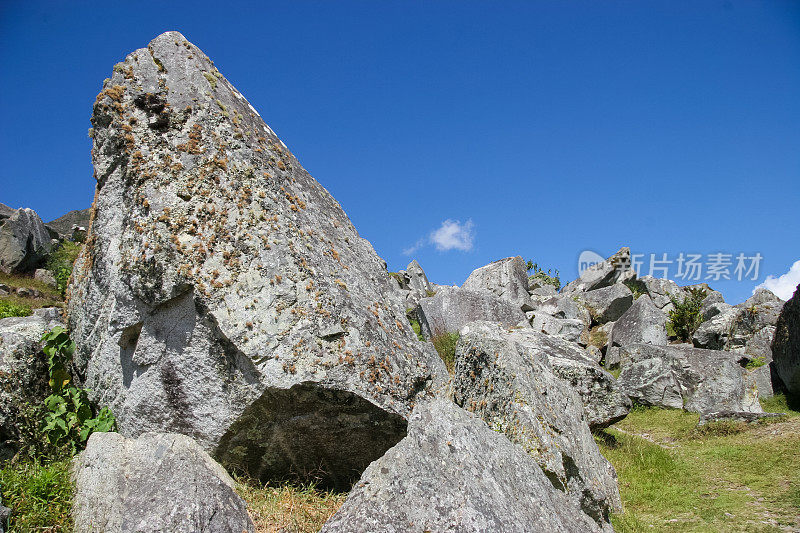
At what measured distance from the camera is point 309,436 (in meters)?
5.18

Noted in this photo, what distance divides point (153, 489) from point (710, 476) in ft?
24.2

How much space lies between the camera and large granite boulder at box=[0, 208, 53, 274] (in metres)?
26.4

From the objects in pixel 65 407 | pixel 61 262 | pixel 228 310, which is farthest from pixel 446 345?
pixel 61 262

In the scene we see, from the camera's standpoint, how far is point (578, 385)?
31.7 feet

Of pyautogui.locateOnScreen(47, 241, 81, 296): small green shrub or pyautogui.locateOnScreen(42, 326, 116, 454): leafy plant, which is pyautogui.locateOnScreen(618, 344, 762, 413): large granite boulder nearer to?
pyautogui.locateOnScreen(42, 326, 116, 454): leafy plant

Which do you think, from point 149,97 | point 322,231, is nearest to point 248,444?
point 322,231

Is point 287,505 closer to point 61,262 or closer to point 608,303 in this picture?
point 608,303

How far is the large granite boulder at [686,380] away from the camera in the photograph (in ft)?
42.0

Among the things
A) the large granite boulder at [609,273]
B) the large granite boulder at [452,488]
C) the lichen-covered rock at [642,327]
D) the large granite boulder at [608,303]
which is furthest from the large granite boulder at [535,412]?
the large granite boulder at [609,273]

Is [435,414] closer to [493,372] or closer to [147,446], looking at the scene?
[493,372]

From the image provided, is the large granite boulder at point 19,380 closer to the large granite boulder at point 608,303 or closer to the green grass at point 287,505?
the green grass at point 287,505

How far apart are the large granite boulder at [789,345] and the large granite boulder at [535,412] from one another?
8995 mm

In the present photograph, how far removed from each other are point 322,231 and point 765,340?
645 inches

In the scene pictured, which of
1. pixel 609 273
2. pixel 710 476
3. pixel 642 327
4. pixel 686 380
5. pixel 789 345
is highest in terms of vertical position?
pixel 609 273
